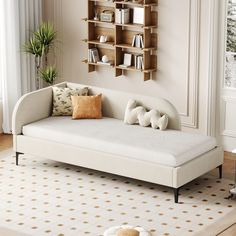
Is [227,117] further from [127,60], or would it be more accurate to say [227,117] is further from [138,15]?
[138,15]

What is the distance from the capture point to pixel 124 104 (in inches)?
299

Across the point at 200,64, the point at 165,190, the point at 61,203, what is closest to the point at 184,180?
the point at 165,190

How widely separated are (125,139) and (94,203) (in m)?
0.73

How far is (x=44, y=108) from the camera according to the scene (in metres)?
7.75

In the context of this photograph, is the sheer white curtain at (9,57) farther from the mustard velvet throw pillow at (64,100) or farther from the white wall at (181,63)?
A: the mustard velvet throw pillow at (64,100)

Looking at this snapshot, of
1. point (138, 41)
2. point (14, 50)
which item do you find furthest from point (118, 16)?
point (14, 50)

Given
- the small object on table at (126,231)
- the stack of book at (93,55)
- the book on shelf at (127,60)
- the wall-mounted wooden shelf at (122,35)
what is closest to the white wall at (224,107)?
the wall-mounted wooden shelf at (122,35)

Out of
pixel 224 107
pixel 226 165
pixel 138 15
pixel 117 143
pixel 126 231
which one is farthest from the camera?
pixel 138 15

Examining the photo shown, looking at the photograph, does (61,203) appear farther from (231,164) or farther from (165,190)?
(231,164)

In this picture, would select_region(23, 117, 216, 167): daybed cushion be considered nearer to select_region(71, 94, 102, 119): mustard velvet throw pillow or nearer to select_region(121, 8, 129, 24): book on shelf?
select_region(71, 94, 102, 119): mustard velvet throw pillow

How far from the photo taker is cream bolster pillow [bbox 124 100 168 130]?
7184 mm

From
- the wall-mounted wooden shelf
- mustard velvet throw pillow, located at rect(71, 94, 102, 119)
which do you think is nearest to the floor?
mustard velvet throw pillow, located at rect(71, 94, 102, 119)

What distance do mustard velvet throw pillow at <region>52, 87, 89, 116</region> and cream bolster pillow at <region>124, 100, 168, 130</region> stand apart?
0.63 metres

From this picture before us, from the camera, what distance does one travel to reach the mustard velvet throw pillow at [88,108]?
7.61 metres
